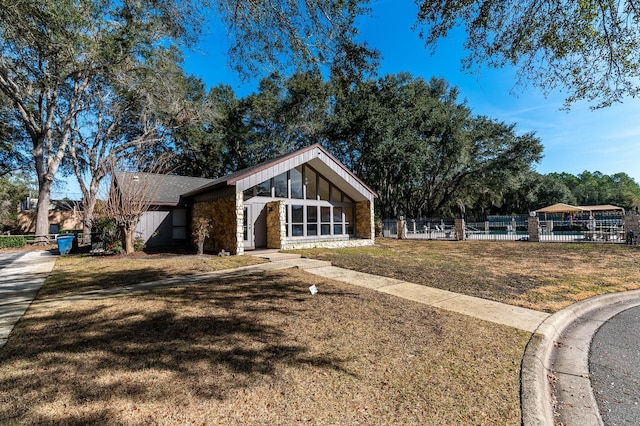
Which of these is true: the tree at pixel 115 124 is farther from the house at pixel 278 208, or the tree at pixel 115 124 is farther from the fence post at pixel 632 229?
the fence post at pixel 632 229

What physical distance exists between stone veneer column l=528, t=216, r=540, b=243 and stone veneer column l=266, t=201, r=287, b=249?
45.8 ft

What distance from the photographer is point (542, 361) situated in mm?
3113

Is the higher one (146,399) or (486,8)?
(486,8)

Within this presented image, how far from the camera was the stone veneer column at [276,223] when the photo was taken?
12648 mm

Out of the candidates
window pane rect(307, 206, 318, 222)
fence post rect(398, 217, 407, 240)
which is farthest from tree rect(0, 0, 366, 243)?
fence post rect(398, 217, 407, 240)

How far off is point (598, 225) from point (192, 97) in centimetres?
2914

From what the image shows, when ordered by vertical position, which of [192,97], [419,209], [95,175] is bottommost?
[419,209]

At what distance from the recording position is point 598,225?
17.0 metres

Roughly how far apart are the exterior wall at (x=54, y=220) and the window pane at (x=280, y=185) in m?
25.1

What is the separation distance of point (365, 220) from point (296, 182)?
14.9 ft

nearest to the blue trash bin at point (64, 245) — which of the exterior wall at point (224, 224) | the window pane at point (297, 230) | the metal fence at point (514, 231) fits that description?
the exterior wall at point (224, 224)

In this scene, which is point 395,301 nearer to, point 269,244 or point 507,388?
point 507,388

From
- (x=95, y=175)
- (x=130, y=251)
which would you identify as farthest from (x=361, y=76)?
(x=95, y=175)

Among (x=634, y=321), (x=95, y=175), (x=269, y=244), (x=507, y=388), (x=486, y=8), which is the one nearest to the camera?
(x=507, y=388)
